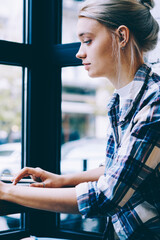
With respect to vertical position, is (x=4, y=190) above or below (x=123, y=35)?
below

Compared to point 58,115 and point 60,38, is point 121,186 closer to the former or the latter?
point 58,115

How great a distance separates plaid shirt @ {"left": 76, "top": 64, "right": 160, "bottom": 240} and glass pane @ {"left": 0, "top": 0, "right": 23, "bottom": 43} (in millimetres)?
905

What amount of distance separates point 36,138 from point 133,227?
0.80 m

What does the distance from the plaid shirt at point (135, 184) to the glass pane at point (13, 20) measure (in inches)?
35.6

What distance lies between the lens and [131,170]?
829 mm

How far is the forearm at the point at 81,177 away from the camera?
117 cm

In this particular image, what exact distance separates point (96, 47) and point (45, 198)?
0.52 meters

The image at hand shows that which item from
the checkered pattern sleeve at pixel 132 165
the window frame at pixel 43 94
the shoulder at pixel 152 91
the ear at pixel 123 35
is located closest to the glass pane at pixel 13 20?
the window frame at pixel 43 94

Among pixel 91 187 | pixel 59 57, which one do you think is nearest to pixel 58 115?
pixel 59 57

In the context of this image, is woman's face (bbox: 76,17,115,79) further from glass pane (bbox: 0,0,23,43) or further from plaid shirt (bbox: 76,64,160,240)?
glass pane (bbox: 0,0,23,43)

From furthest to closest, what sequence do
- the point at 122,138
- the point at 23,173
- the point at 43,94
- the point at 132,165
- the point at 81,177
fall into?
the point at 43,94 → the point at 81,177 → the point at 23,173 → the point at 122,138 → the point at 132,165

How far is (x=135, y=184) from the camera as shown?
2.74 ft

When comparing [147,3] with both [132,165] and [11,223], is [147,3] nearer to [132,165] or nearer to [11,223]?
[132,165]

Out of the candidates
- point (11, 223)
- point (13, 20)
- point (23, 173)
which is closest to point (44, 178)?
point (23, 173)
